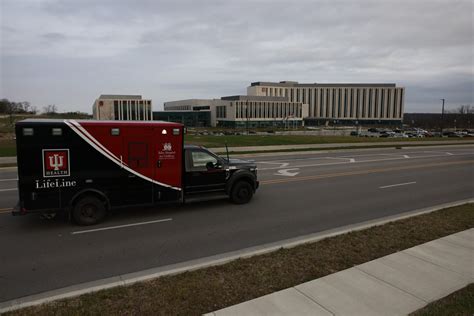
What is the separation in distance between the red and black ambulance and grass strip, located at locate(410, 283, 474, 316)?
646 cm

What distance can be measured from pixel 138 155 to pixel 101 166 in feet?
2.97

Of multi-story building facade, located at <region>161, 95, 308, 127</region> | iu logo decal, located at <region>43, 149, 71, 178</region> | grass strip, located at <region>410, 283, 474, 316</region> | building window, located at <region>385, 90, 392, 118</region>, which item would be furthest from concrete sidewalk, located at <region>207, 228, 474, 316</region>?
building window, located at <region>385, 90, 392, 118</region>

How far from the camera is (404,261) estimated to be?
5.72m

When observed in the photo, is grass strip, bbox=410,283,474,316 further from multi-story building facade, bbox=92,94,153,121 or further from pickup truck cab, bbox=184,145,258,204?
multi-story building facade, bbox=92,94,153,121

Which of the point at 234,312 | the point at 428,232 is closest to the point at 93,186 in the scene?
the point at 234,312

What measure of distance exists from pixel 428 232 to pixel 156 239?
18.7 ft

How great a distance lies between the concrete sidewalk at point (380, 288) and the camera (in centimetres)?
424

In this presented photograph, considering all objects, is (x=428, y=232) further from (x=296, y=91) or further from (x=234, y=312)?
(x=296, y=91)

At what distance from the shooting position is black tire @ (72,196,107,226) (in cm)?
808

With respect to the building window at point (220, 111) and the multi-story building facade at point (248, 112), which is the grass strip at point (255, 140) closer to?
the multi-story building facade at point (248, 112)

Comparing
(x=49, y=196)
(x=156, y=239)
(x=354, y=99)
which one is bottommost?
(x=156, y=239)

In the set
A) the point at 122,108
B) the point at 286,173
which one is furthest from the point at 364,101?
the point at 286,173

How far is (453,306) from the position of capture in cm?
426

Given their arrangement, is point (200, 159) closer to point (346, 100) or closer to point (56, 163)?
point (56, 163)
